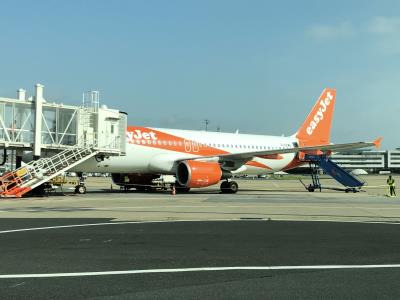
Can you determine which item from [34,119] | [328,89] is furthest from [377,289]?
[328,89]

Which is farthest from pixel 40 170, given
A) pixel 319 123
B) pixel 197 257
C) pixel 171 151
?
pixel 319 123

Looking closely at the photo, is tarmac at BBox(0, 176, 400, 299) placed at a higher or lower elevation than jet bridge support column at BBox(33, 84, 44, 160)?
lower

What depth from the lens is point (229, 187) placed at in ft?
99.8

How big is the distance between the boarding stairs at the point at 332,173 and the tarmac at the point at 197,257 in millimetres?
19199

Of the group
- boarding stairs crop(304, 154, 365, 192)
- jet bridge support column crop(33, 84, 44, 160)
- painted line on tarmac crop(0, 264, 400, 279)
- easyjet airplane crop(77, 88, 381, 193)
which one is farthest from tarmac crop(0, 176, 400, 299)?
boarding stairs crop(304, 154, 365, 192)

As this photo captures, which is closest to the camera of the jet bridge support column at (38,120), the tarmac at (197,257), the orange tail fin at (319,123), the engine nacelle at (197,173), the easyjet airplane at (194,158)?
the tarmac at (197,257)

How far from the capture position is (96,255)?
7.91 metres

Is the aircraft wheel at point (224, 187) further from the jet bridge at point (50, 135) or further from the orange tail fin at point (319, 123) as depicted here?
the orange tail fin at point (319, 123)

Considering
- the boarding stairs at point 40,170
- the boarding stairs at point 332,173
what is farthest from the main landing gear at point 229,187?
the boarding stairs at point 40,170

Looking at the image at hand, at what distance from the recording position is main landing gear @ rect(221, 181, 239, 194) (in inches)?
1192

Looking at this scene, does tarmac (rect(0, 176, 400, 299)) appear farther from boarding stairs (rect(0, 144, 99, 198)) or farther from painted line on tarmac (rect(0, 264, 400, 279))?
boarding stairs (rect(0, 144, 99, 198))

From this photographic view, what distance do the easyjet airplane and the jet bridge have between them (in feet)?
4.12

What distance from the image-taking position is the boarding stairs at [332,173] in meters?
32.9

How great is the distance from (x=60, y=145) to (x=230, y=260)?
1867 centimetres
